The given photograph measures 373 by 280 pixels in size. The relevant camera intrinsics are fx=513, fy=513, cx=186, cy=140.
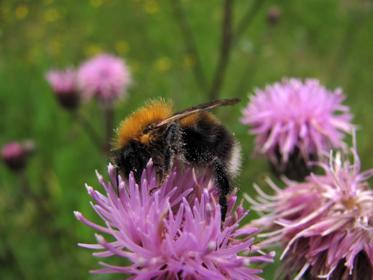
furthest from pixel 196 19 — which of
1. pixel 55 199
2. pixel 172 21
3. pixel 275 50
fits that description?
pixel 55 199

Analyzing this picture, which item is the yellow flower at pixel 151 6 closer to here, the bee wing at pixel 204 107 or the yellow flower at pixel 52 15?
the yellow flower at pixel 52 15

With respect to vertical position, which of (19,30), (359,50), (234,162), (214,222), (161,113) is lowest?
(214,222)

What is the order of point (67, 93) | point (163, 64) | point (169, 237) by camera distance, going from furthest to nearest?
1. point (163, 64)
2. point (67, 93)
3. point (169, 237)

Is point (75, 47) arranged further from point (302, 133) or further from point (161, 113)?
point (161, 113)

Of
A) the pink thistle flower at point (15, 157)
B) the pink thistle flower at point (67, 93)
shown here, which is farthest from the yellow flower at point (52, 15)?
the pink thistle flower at point (15, 157)

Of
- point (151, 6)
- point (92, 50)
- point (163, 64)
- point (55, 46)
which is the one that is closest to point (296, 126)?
point (163, 64)

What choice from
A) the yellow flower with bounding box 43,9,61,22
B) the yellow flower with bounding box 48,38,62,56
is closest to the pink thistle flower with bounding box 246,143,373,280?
the yellow flower with bounding box 48,38,62,56

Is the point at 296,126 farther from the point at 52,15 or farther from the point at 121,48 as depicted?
the point at 52,15
